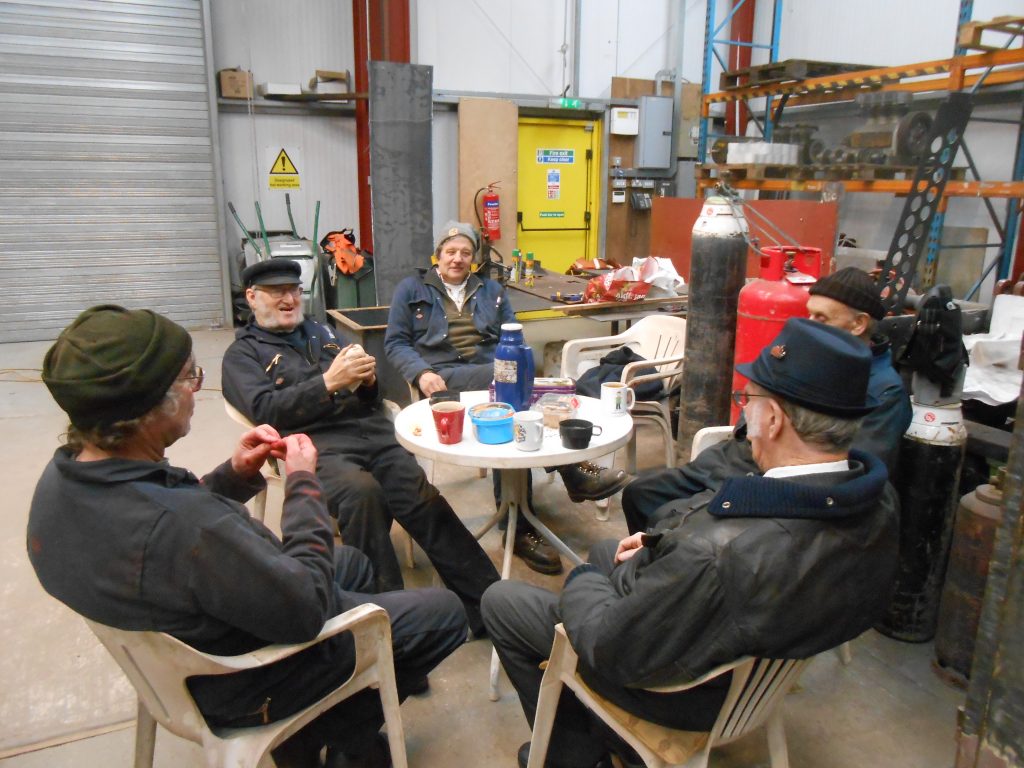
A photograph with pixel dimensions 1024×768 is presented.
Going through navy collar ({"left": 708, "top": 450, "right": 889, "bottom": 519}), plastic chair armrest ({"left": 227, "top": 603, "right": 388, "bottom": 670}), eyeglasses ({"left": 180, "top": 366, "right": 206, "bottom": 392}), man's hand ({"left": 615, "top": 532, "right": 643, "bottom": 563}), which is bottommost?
plastic chair armrest ({"left": 227, "top": 603, "right": 388, "bottom": 670})

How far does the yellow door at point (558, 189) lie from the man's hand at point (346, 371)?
19.6 feet

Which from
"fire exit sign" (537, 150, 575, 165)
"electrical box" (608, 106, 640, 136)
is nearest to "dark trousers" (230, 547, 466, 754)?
"fire exit sign" (537, 150, 575, 165)

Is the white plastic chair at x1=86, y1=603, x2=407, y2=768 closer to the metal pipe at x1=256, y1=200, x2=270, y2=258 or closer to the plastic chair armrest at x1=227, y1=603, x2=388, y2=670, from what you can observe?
the plastic chair armrest at x1=227, y1=603, x2=388, y2=670

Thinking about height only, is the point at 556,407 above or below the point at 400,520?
above

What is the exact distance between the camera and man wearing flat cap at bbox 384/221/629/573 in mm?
3328

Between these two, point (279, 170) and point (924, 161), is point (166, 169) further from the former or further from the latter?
point (924, 161)

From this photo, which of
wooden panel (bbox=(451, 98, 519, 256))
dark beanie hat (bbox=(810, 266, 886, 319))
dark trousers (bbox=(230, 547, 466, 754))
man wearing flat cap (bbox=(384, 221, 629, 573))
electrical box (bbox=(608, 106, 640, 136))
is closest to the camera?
dark trousers (bbox=(230, 547, 466, 754))

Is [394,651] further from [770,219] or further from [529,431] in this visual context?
[770,219]

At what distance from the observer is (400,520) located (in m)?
2.61

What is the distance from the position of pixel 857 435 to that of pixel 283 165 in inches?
262

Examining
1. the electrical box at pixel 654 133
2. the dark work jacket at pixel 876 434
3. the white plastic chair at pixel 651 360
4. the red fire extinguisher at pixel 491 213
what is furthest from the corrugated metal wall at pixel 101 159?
the dark work jacket at pixel 876 434

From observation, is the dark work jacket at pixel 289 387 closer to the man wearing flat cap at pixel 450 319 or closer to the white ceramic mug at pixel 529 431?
the man wearing flat cap at pixel 450 319

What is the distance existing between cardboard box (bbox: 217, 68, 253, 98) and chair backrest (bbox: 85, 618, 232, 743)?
6806 mm

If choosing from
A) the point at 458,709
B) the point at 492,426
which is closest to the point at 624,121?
the point at 492,426
